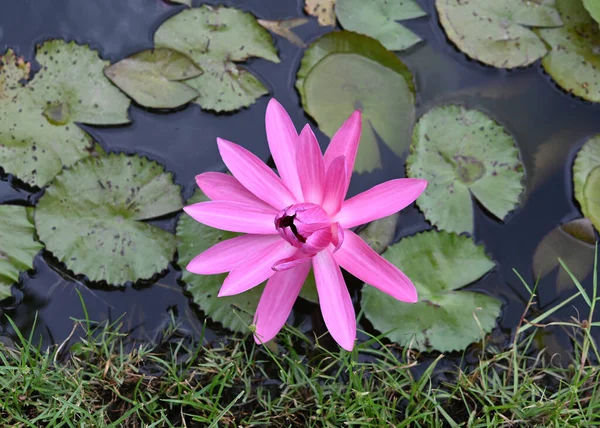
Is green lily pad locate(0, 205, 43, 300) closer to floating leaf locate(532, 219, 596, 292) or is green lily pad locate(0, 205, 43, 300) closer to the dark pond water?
the dark pond water

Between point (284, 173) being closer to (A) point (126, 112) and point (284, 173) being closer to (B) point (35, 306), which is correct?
(A) point (126, 112)

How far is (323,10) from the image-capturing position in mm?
2100

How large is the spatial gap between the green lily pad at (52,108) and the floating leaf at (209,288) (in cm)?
53

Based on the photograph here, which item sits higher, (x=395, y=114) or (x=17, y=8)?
(x=17, y=8)

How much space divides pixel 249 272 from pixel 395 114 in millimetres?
950

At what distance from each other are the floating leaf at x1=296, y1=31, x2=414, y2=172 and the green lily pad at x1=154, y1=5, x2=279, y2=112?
240mm

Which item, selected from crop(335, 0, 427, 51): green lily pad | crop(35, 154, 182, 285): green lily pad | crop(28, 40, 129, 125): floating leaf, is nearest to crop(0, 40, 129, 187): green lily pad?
crop(28, 40, 129, 125): floating leaf

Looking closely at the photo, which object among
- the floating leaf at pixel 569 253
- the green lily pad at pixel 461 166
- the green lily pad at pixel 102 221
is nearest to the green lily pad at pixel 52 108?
the green lily pad at pixel 102 221

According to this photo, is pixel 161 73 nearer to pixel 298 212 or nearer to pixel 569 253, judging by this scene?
pixel 298 212

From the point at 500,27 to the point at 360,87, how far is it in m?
0.67

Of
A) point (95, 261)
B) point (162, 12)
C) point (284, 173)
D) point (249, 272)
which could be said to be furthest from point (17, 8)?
point (249, 272)

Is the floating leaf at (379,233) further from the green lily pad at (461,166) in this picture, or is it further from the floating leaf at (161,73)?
the floating leaf at (161,73)

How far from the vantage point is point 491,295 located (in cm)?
196

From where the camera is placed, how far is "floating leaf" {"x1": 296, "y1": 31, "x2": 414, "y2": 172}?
1.95 m
